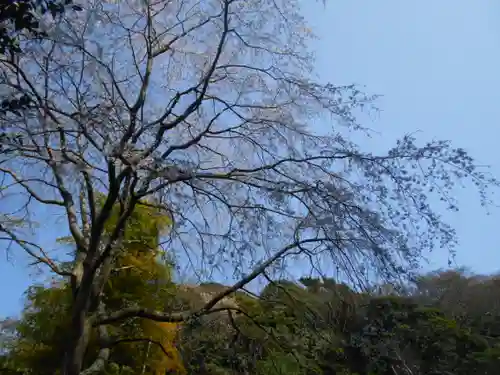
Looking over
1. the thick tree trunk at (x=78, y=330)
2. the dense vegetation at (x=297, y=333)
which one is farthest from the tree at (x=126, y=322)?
the thick tree trunk at (x=78, y=330)

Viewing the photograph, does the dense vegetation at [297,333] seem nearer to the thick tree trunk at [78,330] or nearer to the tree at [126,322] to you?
the tree at [126,322]

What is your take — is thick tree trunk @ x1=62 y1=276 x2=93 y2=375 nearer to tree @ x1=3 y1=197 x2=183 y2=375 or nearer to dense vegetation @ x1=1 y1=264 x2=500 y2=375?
dense vegetation @ x1=1 y1=264 x2=500 y2=375

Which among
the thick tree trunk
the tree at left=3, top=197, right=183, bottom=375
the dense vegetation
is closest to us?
the thick tree trunk

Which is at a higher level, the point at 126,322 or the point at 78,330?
the point at 126,322

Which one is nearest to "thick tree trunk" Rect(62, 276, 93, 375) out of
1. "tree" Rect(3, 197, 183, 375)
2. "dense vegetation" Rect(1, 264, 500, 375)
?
"dense vegetation" Rect(1, 264, 500, 375)

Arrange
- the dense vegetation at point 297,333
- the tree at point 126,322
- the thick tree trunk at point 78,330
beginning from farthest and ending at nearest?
the tree at point 126,322
the dense vegetation at point 297,333
the thick tree trunk at point 78,330

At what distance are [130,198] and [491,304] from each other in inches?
288

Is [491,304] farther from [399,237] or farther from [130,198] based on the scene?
[130,198]

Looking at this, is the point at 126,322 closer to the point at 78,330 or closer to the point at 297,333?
the point at 78,330

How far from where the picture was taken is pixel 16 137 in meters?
3.28

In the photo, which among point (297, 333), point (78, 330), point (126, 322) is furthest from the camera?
point (297, 333)

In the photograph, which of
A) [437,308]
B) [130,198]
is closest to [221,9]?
[130,198]

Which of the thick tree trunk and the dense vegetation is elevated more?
the dense vegetation

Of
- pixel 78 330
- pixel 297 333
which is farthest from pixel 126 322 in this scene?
pixel 297 333
